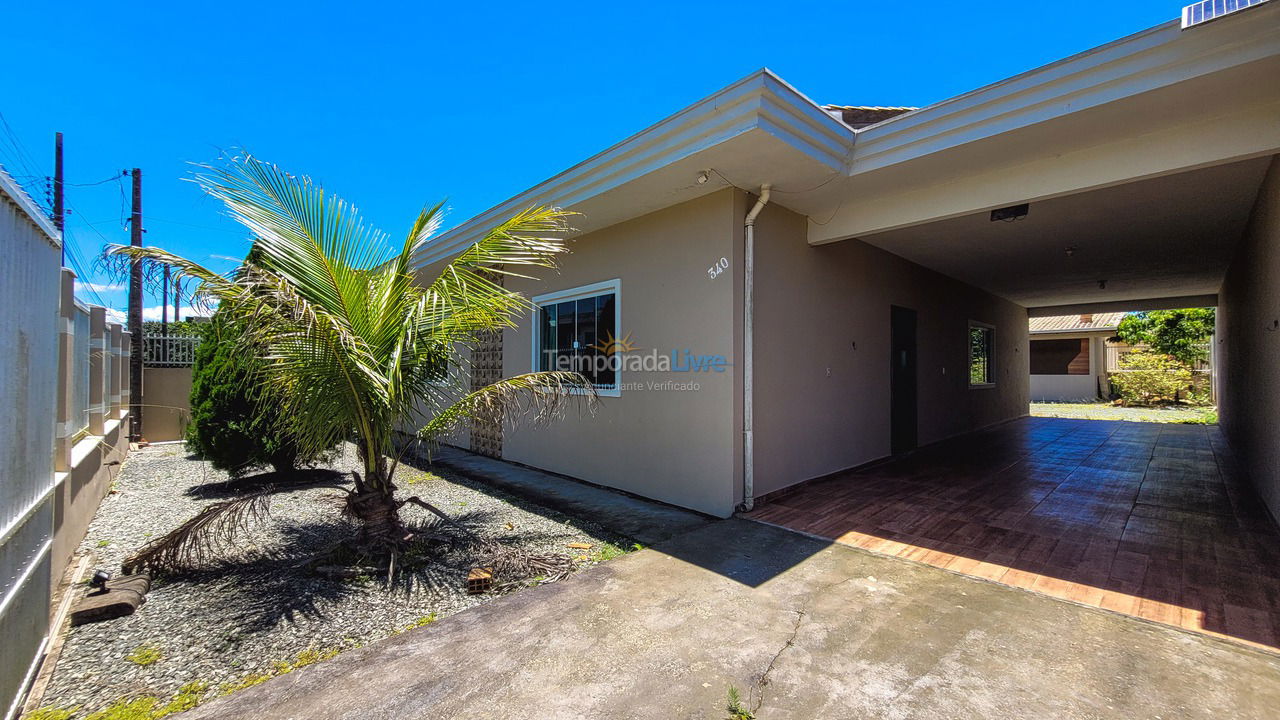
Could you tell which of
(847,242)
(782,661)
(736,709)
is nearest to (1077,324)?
(847,242)

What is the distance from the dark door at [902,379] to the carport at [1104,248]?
213mm

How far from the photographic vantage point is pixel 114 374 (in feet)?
22.1

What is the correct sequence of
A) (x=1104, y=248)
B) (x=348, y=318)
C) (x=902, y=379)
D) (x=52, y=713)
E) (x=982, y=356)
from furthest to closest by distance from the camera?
(x=982, y=356) < (x=902, y=379) < (x=1104, y=248) < (x=348, y=318) < (x=52, y=713)

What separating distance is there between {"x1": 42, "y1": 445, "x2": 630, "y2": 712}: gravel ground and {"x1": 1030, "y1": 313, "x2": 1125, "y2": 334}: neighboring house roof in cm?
2107

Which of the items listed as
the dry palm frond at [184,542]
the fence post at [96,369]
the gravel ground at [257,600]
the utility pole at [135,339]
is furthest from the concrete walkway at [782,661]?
the utility pole at [135,339]

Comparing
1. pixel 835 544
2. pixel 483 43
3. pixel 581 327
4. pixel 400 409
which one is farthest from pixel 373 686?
pixel 483 43

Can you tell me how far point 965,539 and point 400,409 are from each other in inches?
168

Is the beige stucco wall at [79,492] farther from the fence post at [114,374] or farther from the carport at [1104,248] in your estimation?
the carport at [1104,248]

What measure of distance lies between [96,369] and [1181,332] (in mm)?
24879

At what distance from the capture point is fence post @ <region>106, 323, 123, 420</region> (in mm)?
6488

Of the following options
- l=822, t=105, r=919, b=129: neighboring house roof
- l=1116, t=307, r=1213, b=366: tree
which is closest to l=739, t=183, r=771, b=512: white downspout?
l=822, t=105, r=919, b=129: neighboring house roof

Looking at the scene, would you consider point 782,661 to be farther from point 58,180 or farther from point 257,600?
point 58,180

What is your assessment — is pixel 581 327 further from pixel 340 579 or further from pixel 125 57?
pixel 125 57

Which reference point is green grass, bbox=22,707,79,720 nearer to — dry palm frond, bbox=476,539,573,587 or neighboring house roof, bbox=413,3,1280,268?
dry palm frond, bbox=476,539,573,587
